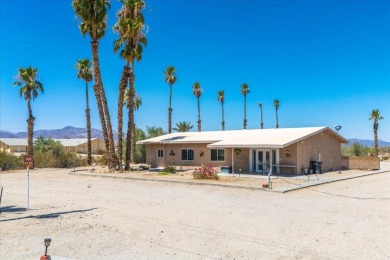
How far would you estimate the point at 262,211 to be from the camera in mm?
11852

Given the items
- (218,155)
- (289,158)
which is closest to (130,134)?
(218,155)

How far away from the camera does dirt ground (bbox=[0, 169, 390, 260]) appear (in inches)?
299

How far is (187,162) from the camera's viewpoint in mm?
32312

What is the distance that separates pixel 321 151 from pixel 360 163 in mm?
6645

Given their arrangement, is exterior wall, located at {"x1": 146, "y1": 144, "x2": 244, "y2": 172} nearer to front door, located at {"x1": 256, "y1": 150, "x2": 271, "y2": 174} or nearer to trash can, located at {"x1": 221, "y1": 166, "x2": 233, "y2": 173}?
front door, located at {"x1": 256, "y1": 150, "x2": 271, "y2": 174}

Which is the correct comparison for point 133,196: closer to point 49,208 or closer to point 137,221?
point 49,208

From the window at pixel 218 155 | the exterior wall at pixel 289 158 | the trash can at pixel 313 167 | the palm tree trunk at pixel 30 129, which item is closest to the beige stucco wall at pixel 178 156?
the window at pixel 218 155

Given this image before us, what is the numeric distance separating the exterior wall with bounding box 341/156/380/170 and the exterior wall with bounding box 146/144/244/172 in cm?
1028

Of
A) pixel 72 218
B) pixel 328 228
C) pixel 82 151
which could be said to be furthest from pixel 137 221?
pixel 82 151

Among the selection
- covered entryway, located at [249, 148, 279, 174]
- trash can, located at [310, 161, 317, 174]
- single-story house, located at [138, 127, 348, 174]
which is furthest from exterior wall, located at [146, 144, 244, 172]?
trash can, located at [310, 161, 317, 174]

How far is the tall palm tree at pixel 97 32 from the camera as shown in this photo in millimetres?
A: 28016

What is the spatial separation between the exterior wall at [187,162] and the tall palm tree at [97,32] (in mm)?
5886

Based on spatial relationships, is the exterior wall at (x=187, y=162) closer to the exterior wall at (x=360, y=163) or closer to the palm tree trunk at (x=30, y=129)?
the exterior wall at (x=360, y=163)

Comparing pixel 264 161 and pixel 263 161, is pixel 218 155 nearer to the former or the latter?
pixel 263 161
